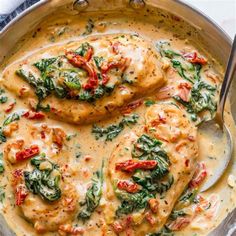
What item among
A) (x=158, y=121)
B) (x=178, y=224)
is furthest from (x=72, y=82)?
(x=178, y=224)

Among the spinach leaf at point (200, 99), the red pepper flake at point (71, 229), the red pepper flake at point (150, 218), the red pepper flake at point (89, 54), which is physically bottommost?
the red pepper flake at point (71, 229)

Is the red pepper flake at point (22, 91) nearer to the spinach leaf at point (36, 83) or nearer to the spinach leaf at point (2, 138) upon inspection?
the spinach leaf at point (36, 83)

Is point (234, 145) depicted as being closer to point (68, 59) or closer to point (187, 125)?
point (187, 125)

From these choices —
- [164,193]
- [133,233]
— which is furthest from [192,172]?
[133,233]

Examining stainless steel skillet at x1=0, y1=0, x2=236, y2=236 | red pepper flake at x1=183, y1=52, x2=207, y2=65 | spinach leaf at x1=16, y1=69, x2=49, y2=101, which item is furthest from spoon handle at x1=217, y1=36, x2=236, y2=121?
spinach leaf at x1=16, y1=69, x2=49, y2=101

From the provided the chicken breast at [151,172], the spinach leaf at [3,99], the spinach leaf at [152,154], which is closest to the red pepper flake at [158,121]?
the chicken breast at [151,172]

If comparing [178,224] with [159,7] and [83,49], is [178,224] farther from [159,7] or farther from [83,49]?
[159,7]
